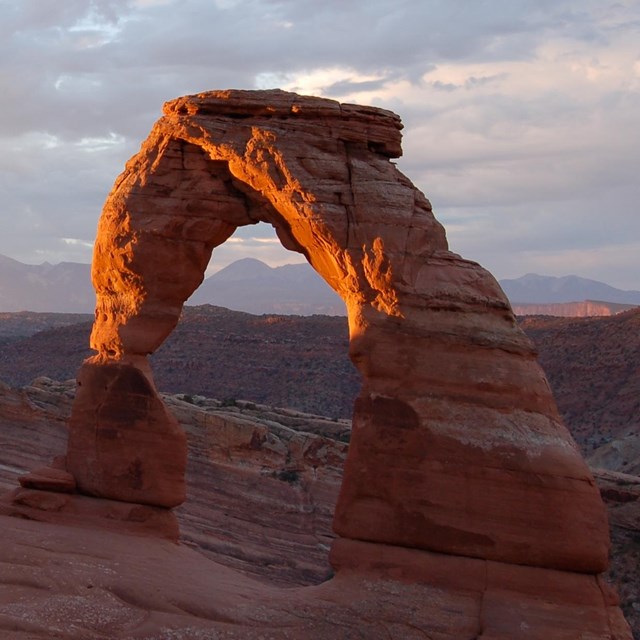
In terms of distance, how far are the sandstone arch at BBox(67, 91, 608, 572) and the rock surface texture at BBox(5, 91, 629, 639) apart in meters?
0.03

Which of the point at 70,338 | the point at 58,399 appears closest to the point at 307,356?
the point at 70,338

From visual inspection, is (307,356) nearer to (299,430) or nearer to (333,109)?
(299,430)

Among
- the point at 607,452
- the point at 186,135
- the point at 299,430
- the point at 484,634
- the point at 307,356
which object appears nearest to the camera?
the point at 484,634

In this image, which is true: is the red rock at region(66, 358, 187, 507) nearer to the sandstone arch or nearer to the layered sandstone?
the sandstone arch

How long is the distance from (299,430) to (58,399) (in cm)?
790

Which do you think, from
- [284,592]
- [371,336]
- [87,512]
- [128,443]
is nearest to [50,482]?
[87,512]

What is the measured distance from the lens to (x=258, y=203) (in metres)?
16.6

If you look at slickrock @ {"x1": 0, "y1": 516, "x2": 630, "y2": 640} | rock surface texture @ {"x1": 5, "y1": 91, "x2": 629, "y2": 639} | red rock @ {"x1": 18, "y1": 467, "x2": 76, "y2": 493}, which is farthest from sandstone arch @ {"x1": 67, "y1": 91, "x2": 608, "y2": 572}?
slickrock @ {"x1": 0, "y1": 516, "x2": 630, "y2": 640}

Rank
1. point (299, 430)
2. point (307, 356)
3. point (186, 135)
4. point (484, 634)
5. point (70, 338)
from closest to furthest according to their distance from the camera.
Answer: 1. point (484, 634)
2. point (186, 135)
3. point (299, 430)
4. point (307, 356)
5. point (70, 338)

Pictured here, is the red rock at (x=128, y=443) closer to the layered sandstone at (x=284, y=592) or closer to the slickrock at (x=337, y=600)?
the layered sandstone at (x=284, y=592)

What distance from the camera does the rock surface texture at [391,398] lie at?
44.4ft

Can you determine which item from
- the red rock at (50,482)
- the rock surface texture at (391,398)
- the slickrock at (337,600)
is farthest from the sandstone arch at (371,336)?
the slickrock at (337,600)

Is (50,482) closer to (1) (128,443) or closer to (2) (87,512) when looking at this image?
(2) (87,512)

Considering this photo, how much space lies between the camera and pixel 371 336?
14.6m
